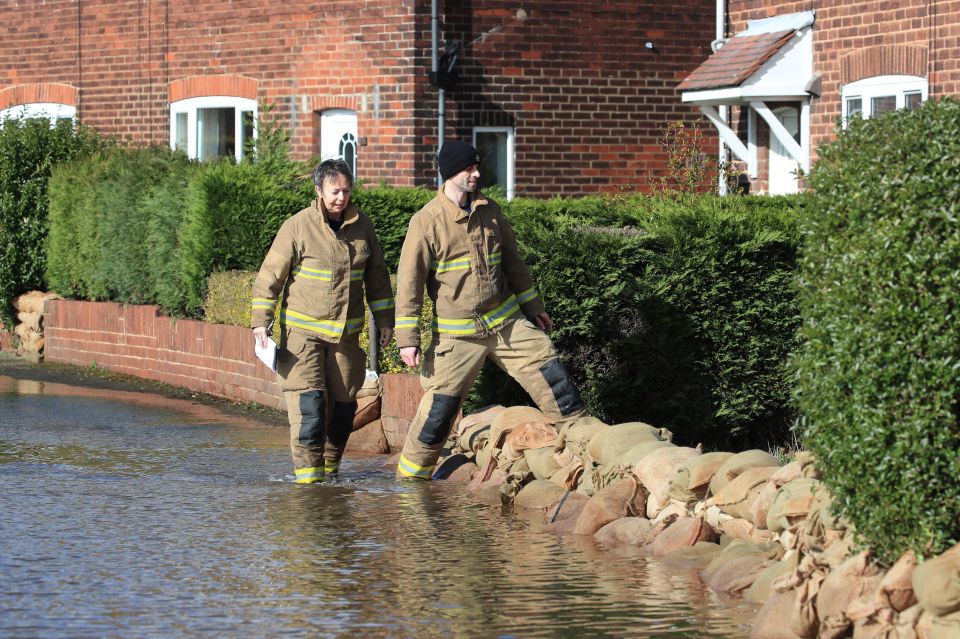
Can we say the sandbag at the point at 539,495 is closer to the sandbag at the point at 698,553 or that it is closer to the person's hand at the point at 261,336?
the sandbag at the point at 698,553

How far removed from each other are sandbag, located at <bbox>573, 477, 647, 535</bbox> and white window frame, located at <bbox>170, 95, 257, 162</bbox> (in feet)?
40.5

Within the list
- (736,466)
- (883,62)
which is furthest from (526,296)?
(883,62)

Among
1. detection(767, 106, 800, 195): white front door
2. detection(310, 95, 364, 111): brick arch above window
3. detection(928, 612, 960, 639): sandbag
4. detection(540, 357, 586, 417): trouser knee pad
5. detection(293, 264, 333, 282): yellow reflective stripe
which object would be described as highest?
detection(310, 95, 364, 111): brick arch above window

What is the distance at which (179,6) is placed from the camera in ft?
67.6

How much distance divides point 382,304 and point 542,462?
1.49 metres

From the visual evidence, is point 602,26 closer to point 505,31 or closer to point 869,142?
point 505,31

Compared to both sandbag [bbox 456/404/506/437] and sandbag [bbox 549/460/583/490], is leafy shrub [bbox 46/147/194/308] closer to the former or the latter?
sandbag [bbox 456/404/506/437]

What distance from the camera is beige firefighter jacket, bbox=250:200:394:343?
9375 mm

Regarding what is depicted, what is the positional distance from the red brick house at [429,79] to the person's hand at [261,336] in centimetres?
856

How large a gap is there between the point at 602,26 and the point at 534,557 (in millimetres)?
12453

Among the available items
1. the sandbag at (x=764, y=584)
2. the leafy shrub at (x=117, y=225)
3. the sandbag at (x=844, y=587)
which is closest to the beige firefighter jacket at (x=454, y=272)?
the sandbag at (x=764, y=584)

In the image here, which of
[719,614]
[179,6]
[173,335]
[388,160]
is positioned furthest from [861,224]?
[179,6]

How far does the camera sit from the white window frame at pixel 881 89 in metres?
14.9

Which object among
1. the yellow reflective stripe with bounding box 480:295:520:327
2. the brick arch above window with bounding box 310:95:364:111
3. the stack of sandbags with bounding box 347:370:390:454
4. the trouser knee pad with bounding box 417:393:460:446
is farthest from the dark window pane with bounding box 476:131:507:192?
the trouser knee pad with bounding box 417:393:460:446
